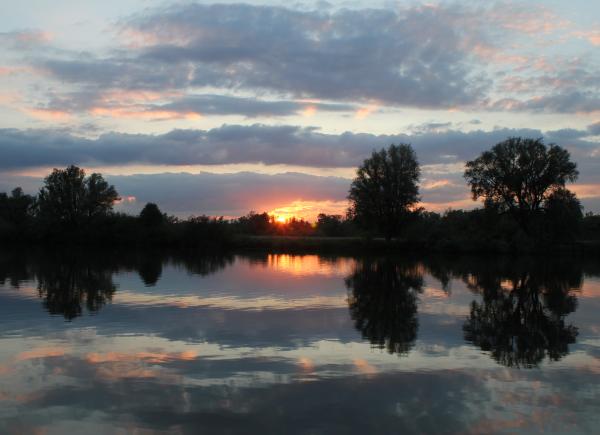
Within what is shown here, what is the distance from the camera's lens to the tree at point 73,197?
92688 millimetres

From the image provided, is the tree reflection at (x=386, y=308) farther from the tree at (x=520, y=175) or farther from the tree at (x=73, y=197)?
the tree at (x=73, y=197)

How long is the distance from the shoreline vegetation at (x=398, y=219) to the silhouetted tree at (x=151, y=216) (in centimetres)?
15

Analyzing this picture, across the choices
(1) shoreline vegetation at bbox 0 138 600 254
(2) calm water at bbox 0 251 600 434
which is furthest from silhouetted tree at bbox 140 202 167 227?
(2) calm water at bbox 0 251 600 434

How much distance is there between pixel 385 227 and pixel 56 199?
A: 54.0 m

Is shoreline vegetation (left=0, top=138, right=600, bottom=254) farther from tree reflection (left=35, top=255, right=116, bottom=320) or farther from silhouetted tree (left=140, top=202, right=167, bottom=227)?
A: tree reflection (left=35, top=255, right=116, bottom=320)

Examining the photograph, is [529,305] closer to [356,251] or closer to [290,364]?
[290,364]

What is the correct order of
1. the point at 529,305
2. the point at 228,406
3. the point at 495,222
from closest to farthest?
1. the point at 228,406
2. the point at 529,305
3. the point at 495,222

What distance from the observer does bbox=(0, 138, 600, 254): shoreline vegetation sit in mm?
63469

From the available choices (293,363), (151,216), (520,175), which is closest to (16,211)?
(151,216)

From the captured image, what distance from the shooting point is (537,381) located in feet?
37.6

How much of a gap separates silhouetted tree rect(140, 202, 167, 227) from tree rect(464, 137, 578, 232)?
151 ft

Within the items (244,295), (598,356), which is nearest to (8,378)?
(598,356)

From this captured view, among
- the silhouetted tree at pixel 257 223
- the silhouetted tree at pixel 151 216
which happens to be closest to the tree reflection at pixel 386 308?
the silhouetted tree at pixel 151 216

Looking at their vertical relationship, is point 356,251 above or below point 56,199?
below
